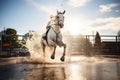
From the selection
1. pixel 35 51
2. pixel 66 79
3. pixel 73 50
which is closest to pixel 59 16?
pixel 35 51

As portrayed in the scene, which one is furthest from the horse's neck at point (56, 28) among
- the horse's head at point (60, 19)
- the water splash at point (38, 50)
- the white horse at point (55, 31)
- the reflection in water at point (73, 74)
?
the reflection in water at point (73, 74)

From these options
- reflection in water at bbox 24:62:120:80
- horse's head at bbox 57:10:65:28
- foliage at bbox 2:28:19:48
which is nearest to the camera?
reflection in water at bbox 24:62:120:80

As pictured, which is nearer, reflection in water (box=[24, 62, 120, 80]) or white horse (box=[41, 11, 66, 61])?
reflection in water (box=[24, 62, 120, 80])

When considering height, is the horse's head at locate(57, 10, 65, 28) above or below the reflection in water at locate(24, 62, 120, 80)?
above

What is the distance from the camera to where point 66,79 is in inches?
262

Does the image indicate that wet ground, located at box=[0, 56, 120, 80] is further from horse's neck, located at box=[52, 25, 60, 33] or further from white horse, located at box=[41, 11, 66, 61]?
horse's neck, located at box=[52, 25, 60, 33]

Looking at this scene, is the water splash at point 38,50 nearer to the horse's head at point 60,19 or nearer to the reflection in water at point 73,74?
the horse's head at point 60,19

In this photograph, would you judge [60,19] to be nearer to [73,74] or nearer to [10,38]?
[73,74]

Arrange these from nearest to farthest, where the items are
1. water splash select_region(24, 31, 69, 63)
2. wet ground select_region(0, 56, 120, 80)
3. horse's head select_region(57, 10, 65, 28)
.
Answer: wet ground select_region(0, 56, 120, 80) < horse's head select_region(57, 10, 65, 28) < water splash select_region(24, 31, 69, 63)

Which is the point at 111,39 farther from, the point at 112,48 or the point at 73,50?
the point at 73,50

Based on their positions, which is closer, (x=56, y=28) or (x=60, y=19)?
(x=60, y=19)

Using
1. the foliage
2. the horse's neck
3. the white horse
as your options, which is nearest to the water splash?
the white horse

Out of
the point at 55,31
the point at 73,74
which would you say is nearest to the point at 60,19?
the point at 55,31

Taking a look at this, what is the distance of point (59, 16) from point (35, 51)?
4870mm
